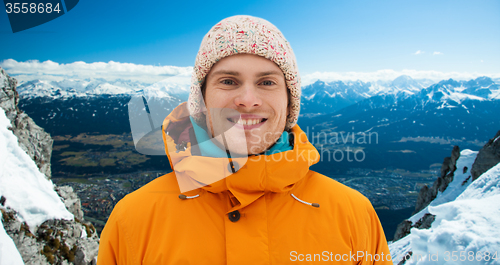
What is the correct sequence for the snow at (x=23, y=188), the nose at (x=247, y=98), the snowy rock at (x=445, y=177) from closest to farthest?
the nose at (x=247, y=98) → the snow at (x=23, y=188) → the snowy rock at (x=445, y=177)

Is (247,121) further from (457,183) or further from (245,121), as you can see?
(457,183)

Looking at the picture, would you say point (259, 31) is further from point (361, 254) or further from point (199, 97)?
point (361, 254)

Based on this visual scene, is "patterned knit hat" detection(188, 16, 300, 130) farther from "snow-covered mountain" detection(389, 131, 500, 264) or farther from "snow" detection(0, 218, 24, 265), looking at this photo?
"snow" detection(0, 218, 24, 265)

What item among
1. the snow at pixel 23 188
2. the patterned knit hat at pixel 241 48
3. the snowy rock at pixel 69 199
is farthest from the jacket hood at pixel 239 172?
the snowy rock at pixel 69 199

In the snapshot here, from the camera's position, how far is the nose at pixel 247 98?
2.11 m

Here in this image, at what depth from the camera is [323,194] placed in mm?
2297

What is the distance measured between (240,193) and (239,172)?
176 mm

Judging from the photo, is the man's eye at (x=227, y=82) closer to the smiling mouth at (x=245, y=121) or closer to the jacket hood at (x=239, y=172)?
the smiling mouth at (x=245, y=121)

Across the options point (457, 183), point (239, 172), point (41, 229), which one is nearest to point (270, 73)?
point (239, 172)

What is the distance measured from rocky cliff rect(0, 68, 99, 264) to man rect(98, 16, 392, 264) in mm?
20529

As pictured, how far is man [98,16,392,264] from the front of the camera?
1883 mm

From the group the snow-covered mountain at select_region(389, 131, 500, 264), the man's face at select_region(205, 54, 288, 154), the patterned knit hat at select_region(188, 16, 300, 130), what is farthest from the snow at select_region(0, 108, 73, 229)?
the snow-covered mountain at select_region(389, 131, 500, 264)

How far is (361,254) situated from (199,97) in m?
2.40

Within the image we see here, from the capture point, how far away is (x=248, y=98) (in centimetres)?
211
